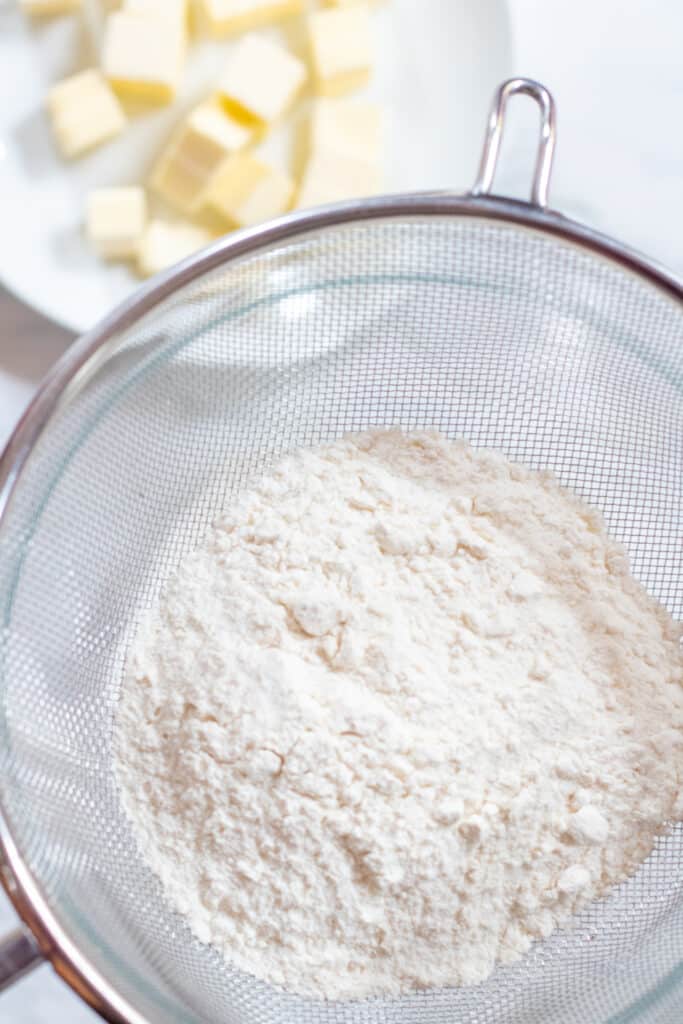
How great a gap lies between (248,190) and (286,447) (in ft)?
0.85

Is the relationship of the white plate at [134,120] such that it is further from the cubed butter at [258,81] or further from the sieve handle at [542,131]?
the sieve handle at [542,131]

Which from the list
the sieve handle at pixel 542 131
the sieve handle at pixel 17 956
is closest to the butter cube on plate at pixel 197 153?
the sieve handle at pixel 542 131

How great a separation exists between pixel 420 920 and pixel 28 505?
43 cm

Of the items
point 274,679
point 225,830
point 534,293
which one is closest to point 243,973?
point 225,830

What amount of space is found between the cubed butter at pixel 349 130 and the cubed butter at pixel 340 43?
1.2 inches

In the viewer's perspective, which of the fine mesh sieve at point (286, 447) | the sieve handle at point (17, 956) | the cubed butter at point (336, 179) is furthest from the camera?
the cubed butter at point (336, 179)

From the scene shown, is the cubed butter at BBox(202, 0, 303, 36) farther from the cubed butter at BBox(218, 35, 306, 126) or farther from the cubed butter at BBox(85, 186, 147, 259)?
the cubed butter at BBox(85, 186, 147, 259)

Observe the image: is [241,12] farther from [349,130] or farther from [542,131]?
[542,131]

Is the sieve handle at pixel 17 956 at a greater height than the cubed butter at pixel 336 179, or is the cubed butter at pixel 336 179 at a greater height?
the cubed butter at pixel 336 179

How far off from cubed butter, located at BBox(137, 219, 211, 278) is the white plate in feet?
0.08

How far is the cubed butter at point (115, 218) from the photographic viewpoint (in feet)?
3.40

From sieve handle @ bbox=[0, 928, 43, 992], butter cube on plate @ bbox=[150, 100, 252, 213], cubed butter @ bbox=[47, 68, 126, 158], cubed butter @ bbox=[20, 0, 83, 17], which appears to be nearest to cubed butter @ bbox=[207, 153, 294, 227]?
butter cube on plate @ bbox=[150, 100, 252, 213]

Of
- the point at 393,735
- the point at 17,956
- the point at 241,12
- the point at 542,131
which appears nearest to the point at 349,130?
the point at 241,12

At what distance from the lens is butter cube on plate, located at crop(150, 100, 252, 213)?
3.41 ft
